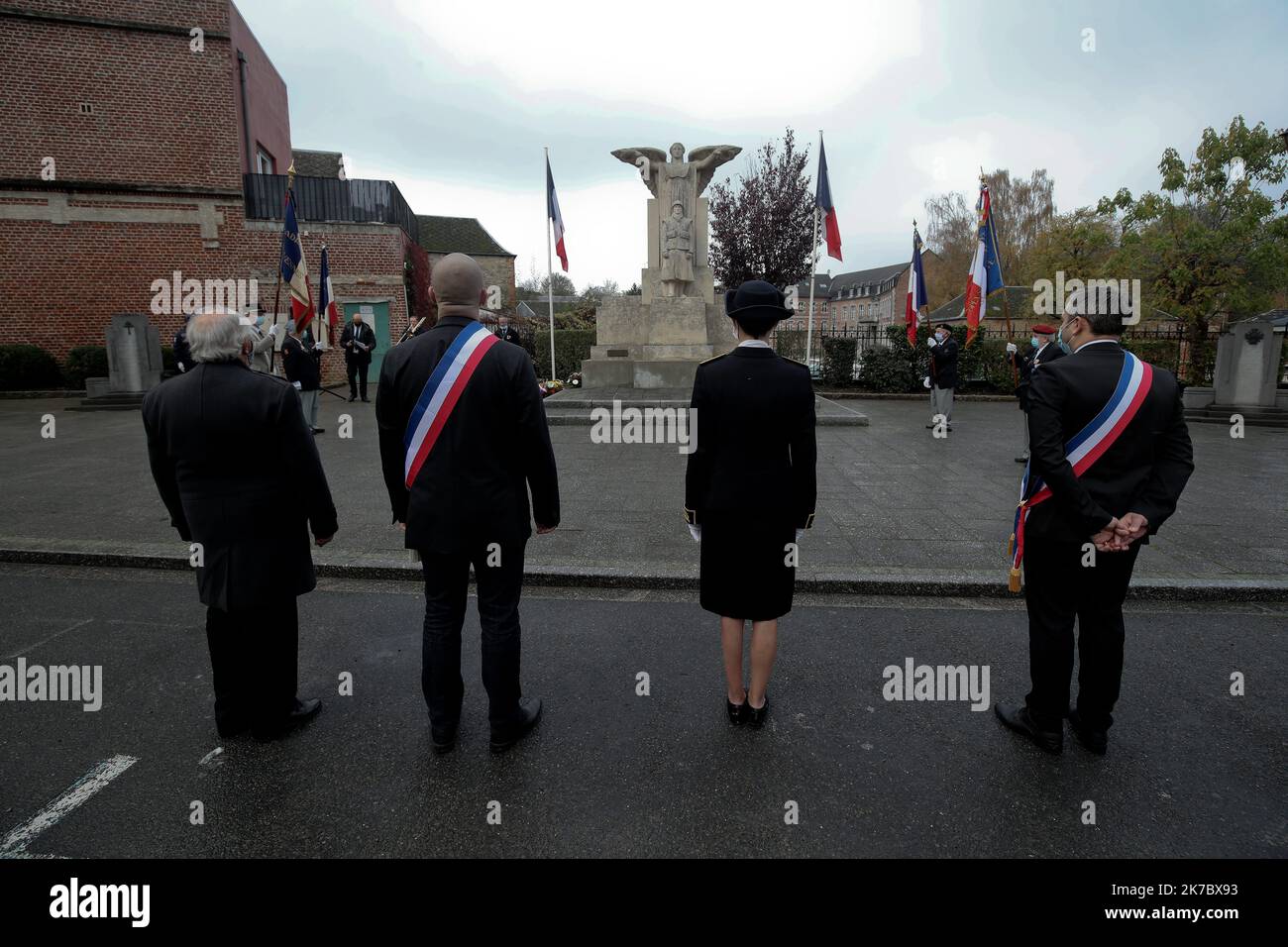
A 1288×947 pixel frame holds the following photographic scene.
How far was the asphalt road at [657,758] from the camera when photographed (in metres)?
2.47

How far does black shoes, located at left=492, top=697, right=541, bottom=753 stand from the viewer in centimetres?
299

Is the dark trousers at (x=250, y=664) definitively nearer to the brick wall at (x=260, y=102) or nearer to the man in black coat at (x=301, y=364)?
the man in black coat at (x=301, y=364)

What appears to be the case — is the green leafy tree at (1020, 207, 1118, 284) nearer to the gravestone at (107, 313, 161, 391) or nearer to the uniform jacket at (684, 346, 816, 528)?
the uniform jacket at (684, 346, 816, 528)

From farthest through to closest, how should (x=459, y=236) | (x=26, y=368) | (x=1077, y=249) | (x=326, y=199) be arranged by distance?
(x=459, y=236), (x=1077, y=249), (x=326, y=199), (x=26, y=368)

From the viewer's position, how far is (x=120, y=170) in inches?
712

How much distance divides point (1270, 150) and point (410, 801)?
25.2m

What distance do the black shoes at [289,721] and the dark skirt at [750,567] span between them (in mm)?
1970

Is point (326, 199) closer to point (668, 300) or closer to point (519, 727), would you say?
point (668, 300)

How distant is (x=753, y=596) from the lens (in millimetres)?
3094

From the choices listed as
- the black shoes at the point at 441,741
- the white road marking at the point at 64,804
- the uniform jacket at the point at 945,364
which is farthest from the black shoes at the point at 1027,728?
the uniform jacket at the point at 945,364

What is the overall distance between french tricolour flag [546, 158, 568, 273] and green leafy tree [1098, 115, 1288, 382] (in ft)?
51.0

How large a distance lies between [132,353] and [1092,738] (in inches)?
728

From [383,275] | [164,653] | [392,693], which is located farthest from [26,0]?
[392,693]

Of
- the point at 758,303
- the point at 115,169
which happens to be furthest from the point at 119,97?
the point at 758,303
